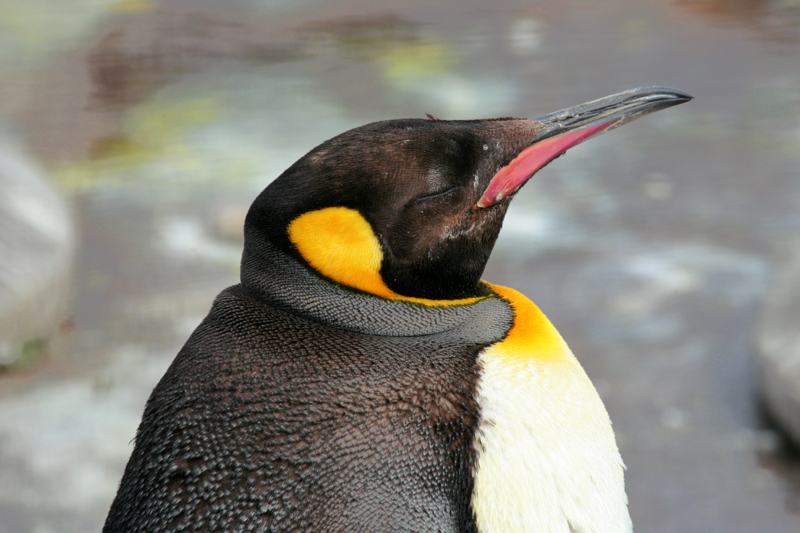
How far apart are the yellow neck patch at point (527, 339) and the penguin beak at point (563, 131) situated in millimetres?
109

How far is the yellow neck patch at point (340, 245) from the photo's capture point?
1.83 feet

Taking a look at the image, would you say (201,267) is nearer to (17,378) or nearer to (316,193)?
(17,378)

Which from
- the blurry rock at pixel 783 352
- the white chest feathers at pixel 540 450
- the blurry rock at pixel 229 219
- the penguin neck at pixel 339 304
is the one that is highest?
the blurry rock at pixel 229 219

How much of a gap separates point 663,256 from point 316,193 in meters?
1.94

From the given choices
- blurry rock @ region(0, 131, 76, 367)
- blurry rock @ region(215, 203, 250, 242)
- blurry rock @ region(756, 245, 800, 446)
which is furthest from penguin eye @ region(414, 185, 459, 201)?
blurry rock @ region(215, 203, 250, 242)

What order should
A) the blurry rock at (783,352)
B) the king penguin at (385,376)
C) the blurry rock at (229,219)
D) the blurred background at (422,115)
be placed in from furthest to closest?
the blurry rock at (229,219), the blurred background at (422,115), the blurry rock at (783,352), the king penguin at (385,376)

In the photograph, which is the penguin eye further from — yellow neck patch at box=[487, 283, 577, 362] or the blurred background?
the blurred background

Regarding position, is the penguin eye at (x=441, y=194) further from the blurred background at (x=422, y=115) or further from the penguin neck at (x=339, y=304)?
the blurred background at (x=422, y=115)

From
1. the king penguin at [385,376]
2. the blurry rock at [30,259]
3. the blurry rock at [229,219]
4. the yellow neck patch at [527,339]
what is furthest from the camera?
the blurry rock at [229,219]

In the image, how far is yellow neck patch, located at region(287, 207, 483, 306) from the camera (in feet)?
1.83

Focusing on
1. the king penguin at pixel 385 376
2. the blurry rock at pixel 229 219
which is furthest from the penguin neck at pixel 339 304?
the blurry rock at pixel 229 219

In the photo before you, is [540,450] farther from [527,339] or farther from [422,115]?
[422,115]

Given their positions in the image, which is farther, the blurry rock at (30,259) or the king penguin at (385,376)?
the blurry rock at (30,259)

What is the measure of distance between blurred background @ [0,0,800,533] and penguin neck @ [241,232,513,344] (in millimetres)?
1135
